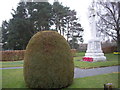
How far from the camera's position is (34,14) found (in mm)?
27734

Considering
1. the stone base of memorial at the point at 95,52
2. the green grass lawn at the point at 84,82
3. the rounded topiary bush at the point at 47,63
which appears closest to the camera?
the rounded topiary bush at the point at 47,63

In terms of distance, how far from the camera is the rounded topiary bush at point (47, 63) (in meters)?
4.32

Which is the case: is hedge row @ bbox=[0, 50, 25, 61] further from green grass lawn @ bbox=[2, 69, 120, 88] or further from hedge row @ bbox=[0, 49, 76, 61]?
green grass lawn @ bbox=[2, 69, 120, 88]

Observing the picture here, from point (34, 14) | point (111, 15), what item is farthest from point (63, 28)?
point (111, 15)

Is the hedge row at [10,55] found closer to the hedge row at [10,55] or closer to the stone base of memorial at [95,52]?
the hedge row at [10,55]

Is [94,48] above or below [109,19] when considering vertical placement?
below

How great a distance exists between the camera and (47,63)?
171 inches

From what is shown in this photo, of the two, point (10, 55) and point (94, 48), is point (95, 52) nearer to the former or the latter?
point (94, 48)

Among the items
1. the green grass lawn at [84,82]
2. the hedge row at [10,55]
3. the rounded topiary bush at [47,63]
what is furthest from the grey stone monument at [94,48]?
the hedge row at [10,55]

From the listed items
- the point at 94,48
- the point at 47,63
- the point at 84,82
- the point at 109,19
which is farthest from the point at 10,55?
the point at 109,19

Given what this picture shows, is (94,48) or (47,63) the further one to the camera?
(94,48)

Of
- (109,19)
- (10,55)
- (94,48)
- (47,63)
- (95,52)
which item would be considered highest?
(109,19)

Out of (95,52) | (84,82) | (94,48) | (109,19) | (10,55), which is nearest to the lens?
(84,82)

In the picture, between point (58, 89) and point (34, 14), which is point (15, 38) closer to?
point (34, 14)
